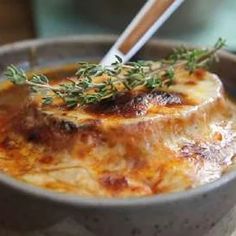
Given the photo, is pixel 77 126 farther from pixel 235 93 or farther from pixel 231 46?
pixel 231 46

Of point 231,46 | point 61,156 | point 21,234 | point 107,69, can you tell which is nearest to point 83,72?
point 107,69

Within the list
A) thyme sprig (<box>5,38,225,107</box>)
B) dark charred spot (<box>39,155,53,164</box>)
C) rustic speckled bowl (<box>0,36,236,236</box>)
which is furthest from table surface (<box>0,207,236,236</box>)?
thyme sprig (<box>5,38,225,107</box>)

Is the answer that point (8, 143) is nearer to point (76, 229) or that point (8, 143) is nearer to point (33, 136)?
point (33, 136)

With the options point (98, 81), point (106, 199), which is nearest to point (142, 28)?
point (98, 81)

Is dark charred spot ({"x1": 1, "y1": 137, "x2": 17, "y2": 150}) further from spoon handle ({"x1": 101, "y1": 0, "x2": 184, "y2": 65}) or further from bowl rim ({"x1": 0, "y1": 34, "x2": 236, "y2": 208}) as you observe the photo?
spoon handle ({"x1": 101, "y1": 0, "x2": 184, "y2": 65})

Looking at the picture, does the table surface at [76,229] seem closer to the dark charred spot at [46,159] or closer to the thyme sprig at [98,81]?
the dark charred spot at [46,159]

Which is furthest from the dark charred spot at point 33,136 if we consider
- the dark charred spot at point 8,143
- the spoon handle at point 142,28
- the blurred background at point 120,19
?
the blurred background at point 120,19
